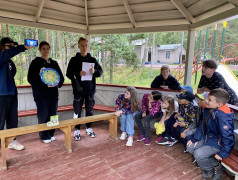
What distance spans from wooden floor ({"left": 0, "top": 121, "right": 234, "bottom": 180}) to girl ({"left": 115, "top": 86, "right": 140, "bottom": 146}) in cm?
23

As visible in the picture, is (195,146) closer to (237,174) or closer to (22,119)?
(237,174)

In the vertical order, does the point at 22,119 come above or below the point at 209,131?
below

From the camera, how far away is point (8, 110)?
103 inches

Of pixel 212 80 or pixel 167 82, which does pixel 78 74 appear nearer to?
pixel 167 82

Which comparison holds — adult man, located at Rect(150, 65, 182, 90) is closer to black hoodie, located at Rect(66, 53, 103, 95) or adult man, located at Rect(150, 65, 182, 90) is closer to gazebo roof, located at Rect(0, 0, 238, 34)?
gazebo roof, located at Rect(0, 0, 238, 34)

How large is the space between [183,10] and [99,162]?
3221 mm

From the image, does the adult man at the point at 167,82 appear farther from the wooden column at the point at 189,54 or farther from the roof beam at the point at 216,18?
the roof beam at the point at 216,18

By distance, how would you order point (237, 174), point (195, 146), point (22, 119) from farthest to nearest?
point (22, 119) < point (195, 146) < point (237, 174)

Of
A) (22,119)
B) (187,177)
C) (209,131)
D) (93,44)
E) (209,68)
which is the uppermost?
(93,44)

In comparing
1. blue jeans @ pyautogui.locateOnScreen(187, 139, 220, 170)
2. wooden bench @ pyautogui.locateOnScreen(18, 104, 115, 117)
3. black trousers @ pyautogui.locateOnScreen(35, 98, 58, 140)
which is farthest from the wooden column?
black trousers @ pyautogui.locateOnScreen(35, 98, 58, 140)

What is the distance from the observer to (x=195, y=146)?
239 cm

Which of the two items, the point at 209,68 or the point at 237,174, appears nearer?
the point at 237,174

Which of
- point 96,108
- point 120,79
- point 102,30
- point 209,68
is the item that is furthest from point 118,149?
point 120,79

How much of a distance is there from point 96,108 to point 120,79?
8.37m
